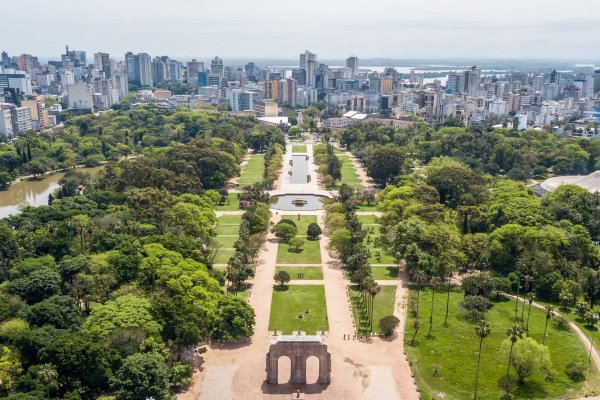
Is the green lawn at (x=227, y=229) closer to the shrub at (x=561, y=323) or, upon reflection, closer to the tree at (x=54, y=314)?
the tree at (x=54, y=314)

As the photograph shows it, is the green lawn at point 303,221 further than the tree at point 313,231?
Yes

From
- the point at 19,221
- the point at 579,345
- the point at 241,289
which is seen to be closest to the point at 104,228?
the point at 19,221

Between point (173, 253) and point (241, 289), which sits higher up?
point (173, 253)

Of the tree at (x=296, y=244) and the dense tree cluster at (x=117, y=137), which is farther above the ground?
the dense tree cluster at (x=117, y=137)

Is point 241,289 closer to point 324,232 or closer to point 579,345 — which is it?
point 324,232

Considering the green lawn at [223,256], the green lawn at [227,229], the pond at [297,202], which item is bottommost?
the green lawn at [223,256]

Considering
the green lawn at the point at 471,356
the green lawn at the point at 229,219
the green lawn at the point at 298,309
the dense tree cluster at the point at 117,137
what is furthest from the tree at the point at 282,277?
the dense tree cluster at the point at 117,137

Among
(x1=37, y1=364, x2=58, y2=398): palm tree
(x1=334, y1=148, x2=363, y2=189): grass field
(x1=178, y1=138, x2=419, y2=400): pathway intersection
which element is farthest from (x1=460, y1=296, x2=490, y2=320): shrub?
(x1=334, y1=148, x2=363, y2=189): grass field

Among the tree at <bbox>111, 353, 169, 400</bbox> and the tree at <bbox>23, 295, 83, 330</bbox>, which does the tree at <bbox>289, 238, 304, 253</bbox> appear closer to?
the tree at <bbox>23, 295, 83, 330</bbox>
